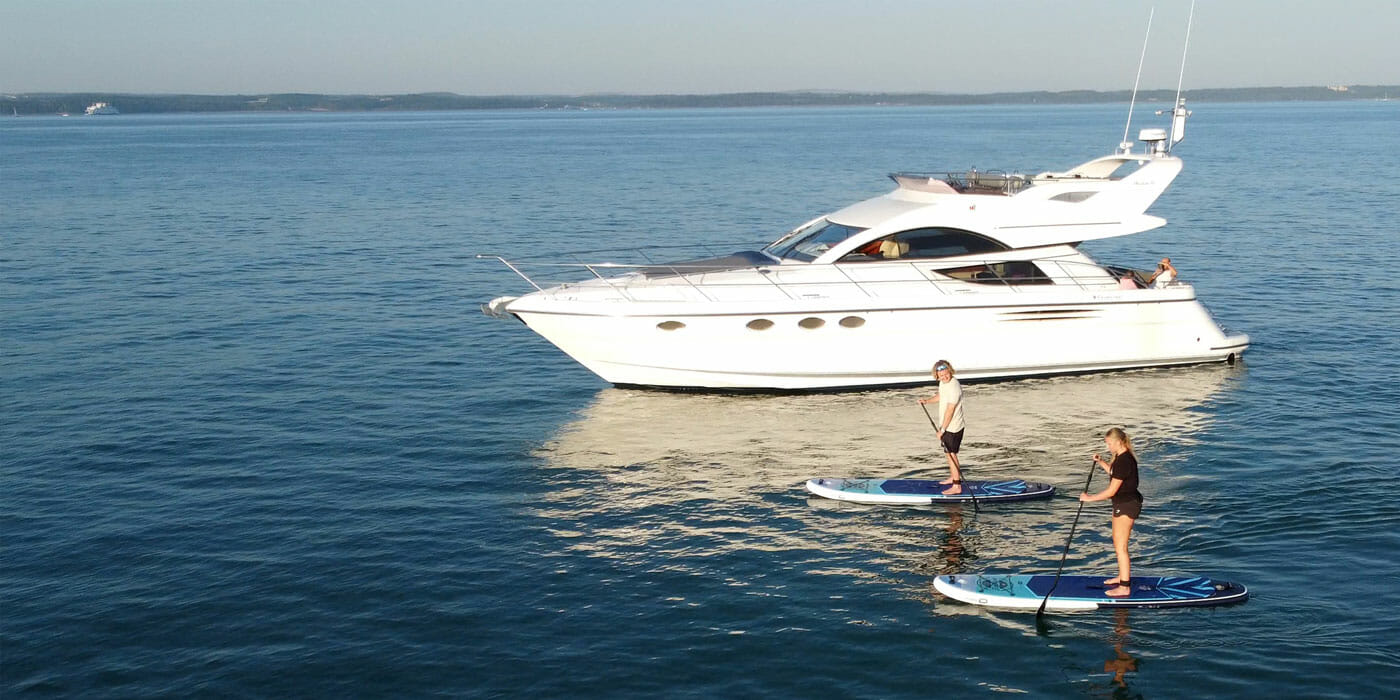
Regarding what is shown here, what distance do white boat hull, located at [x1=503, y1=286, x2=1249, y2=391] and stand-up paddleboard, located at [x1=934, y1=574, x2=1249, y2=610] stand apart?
8.26m

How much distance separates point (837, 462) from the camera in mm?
18047

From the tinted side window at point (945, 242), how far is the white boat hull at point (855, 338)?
1.13 meters

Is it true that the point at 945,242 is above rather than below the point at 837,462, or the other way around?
above

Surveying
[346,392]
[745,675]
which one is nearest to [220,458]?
[346,392]

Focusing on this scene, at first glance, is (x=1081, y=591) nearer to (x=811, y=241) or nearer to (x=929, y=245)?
(x=929, y=245)

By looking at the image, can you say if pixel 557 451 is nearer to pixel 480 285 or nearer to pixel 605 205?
pixel 480 285

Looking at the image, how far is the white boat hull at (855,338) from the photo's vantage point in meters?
20.6

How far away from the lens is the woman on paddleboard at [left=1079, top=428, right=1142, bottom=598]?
12.1 metres

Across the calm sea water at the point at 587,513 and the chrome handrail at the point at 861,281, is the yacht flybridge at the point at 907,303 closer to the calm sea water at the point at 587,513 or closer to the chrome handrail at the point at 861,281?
the chrome handrail at the point at 861,281

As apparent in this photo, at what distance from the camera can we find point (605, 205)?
188 feet

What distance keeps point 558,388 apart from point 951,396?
9203 mm

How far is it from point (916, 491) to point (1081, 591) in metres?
3.70

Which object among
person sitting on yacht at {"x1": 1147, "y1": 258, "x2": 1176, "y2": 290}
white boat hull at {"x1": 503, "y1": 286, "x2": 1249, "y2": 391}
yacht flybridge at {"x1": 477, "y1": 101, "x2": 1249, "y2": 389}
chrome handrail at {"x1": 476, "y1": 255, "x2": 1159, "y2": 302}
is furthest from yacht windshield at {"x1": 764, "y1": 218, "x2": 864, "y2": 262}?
person sitting on yacht at {"x1": 1147, "y1": 258, "x2": 1176, "y2": 290}

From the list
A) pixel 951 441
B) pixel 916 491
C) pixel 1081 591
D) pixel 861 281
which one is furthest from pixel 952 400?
pixel 861 281
